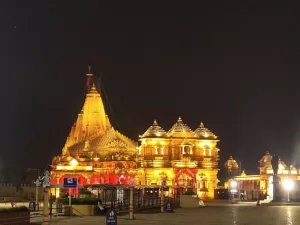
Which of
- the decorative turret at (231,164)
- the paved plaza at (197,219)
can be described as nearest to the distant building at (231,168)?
the decorative turret at (231,164)

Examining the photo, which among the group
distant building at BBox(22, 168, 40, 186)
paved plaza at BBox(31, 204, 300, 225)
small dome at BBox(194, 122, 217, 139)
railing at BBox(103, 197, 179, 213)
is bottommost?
paved plaza at BBox(31, 204, 300, 225)

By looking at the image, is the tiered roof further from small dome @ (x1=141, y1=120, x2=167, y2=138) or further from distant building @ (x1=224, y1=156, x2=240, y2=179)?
distant building @ (x1=224, y1=156, x2=240, y2=179)

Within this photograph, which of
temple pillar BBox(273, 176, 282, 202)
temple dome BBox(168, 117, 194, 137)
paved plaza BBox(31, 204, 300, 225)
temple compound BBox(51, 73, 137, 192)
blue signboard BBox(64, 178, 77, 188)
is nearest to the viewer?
paved plaza BBox(31, 204, 300, 225)

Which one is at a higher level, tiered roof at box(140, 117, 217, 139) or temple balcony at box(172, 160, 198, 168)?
tiered roof at box(140, 117, 217, 139)

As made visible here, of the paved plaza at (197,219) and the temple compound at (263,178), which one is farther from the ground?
the temple compound at (263,178)

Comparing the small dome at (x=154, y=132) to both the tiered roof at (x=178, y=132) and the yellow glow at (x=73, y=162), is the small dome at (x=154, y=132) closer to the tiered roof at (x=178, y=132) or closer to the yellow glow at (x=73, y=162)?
the tiered roof at (x=178, y=132)

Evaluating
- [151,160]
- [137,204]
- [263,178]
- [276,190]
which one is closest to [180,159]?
[151,160]

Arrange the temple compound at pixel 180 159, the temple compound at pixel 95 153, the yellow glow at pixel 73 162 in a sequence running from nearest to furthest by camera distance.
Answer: the temple compound at pixel 180 159 < the temple compound at pixel 95 153 < the yellow glow at pixel 73 162

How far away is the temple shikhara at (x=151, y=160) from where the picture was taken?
8906cm

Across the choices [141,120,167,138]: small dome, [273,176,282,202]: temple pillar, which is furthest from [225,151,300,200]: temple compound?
[273,176,282,202]: temple pillar

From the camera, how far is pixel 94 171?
93125 millimetres

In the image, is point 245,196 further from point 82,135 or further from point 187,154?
point 82,135

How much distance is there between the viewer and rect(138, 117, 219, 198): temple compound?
89.0 meters

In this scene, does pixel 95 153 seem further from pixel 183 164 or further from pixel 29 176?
pixel 29 176
